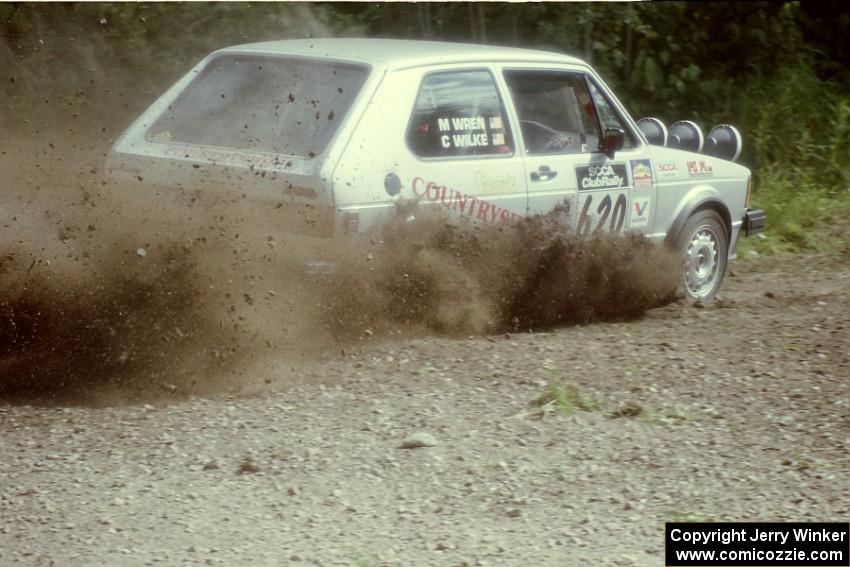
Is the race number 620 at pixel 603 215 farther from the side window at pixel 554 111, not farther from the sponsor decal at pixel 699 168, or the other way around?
the sponsor decal at pixel 699 168

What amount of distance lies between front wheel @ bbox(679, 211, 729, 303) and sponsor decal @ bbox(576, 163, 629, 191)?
2.54 feet

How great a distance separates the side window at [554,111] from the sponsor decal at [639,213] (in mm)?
489

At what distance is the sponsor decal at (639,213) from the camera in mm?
8312

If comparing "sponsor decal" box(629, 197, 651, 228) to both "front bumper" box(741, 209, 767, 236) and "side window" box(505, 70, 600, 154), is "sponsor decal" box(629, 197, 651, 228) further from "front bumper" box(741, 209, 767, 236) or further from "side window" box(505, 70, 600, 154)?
"front bumper" box(741, 209, 767, 236)

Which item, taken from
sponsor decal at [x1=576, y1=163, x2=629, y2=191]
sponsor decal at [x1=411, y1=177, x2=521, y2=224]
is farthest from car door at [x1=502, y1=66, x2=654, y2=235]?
sponsor decal at [x1=411, y1=177, x2=521, y2=224]

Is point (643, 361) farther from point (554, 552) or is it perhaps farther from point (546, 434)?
point (554, 552)

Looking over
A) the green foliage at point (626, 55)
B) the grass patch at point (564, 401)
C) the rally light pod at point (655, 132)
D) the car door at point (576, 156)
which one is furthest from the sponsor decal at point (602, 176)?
the green foliage at point (626, 55)

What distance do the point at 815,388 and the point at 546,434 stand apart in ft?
5.63

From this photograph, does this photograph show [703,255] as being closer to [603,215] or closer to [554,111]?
[603,215]

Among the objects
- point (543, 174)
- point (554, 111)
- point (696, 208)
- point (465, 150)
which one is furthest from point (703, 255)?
point (465, 150)

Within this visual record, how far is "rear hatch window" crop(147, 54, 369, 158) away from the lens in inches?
269

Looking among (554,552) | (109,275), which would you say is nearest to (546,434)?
(554,552)

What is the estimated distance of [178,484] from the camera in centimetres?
491

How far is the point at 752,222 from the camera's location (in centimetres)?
942
